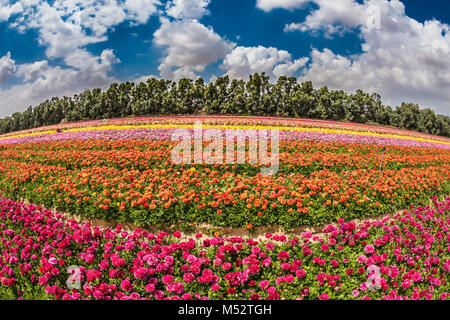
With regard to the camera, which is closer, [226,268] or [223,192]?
[226,268]

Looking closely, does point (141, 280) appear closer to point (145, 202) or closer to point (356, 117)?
point (145, 202)

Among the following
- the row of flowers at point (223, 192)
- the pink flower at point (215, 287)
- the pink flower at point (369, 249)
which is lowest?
the pink flower at point (215, 287)

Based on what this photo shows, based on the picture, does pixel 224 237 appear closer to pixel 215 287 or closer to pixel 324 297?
pixel 215 287

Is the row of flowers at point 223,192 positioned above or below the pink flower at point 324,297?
above

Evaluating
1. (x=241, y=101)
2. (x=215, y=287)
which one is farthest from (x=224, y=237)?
(x=241, y=101)

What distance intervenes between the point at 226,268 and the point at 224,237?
2.23 m

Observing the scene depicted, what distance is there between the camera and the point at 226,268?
144 inches

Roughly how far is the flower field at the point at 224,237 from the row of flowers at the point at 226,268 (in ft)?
0.07

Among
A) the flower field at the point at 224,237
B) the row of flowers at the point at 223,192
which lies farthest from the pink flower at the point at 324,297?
the row of flowers at the point at 223,192

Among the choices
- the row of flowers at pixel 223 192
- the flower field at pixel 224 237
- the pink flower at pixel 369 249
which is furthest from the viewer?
the row of flowers at pixel 223 192

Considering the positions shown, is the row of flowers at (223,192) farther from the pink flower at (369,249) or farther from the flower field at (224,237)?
the pink flower at (369,249)

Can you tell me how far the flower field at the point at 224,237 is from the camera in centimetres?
360

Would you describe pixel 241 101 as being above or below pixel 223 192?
above
